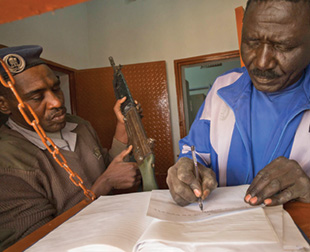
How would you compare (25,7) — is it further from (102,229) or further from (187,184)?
(187,184)

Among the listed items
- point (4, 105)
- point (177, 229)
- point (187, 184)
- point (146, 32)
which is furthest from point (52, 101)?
point (146, 32)

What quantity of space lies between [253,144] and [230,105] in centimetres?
17

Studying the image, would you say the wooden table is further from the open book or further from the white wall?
the white wall

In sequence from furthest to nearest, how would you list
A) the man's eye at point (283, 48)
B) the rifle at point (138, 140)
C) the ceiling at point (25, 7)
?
the rifle at point (138, 140) → the man's eye at point (283, 48) → the ceiling at point (25, 7)

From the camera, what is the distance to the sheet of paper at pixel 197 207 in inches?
20.1

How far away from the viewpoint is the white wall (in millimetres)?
3398

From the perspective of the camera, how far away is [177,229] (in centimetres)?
45

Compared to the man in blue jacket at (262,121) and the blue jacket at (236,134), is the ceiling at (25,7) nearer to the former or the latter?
the man in blue jacket at (262,121)

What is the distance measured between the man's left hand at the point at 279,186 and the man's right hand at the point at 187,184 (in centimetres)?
10

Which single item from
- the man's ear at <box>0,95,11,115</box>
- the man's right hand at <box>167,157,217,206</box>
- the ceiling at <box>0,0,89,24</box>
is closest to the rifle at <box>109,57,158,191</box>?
the man's right hand at <box>167,157,217,206</box>

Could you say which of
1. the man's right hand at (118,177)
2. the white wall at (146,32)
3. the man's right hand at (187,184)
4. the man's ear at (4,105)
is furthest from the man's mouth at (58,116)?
the white wall at (146,32)

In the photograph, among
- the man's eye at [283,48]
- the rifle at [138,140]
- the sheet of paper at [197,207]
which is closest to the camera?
the sheet of paper at [197,207]

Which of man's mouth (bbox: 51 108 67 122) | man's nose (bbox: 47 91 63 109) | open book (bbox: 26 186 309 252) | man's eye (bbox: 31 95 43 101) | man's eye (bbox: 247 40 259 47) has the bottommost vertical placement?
open book (bbox: 26 186 309 252)

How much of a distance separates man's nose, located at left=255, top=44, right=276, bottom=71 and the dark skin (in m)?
0.73
